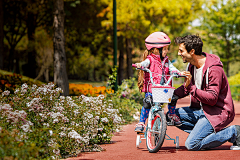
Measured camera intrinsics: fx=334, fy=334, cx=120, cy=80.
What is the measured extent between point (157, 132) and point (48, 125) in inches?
64.2

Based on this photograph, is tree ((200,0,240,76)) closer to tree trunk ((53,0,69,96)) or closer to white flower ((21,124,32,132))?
tree trunk ((53,0,69,96))

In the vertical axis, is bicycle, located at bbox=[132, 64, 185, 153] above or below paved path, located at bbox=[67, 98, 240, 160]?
above

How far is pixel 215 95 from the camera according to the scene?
5.04 metres

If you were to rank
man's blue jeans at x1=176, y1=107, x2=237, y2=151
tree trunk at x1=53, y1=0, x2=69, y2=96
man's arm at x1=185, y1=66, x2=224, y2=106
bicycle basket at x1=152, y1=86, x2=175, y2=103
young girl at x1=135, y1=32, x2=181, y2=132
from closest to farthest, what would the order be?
1. bicycle basket at x1=152, y1=86, x2=175, y2=103
2. man's arm at x1=185, y1=66, x2=224, y2=106
3. man's blue jeans at x1=176, y1=107, x2=237, y2=151
4. young girl at x1=135, y1=32, x2=181, y2=132
5. tree trunk at x1=53, y1=0, x2=69, y2=96

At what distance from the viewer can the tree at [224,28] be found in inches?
1154

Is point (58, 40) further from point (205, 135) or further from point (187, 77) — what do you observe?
point (205, 135)

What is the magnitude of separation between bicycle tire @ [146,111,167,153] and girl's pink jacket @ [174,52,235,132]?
2.13 feet

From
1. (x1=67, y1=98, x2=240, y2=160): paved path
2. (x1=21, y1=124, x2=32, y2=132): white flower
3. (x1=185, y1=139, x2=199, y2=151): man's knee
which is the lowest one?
(x1=67, y1=98, x2=240, y2=160): paved path

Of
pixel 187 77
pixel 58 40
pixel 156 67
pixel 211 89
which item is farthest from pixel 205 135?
pixel 58 40

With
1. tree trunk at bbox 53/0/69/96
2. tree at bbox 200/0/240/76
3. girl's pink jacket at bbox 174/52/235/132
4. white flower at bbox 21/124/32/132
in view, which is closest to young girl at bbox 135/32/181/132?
girl's pink jacket at bbox 174/52/235/132

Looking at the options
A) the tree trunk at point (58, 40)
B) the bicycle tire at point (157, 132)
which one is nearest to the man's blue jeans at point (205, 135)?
the bicycle tire at point (157, 132)

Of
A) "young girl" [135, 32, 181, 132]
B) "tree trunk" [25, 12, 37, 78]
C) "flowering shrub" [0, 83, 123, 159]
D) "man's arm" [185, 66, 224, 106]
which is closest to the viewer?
"flowering shrub" [0, 83, 123, 159]

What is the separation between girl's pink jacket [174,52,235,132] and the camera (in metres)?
5.08

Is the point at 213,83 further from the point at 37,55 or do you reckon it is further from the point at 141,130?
the point at 37,55
